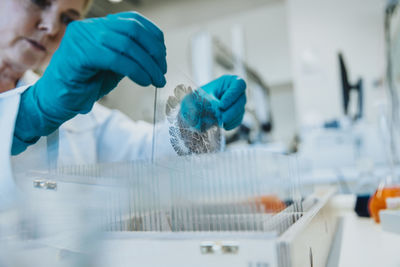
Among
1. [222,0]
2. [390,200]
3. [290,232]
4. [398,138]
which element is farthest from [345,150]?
[222,0]

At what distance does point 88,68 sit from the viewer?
514 millimetres

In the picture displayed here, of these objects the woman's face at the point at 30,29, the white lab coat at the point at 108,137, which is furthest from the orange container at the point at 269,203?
the woman's face at the point at 30,29

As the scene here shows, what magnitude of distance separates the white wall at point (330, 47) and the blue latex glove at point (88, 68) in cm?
348

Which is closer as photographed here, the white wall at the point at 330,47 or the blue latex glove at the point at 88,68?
the blue latex glove at the point at 88,68

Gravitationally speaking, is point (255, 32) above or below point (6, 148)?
above

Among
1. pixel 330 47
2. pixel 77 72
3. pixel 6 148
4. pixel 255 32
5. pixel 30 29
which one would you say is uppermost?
pixel 255 32

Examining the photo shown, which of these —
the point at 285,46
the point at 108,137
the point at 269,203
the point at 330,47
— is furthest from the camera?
the point at 285,46

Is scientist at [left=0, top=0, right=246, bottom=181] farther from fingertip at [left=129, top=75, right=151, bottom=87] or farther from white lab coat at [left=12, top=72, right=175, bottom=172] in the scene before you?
white lab coat at [left=12, top=72, right=175, bottom=172]

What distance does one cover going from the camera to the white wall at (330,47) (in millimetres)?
3707

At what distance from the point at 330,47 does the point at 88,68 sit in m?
3.91

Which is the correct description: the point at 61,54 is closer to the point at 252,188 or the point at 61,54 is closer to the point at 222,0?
the point at 252,188

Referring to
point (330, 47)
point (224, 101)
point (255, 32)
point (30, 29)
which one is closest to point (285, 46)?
point (255, 32)

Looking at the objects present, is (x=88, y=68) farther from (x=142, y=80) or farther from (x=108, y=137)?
(x=108, y=137)

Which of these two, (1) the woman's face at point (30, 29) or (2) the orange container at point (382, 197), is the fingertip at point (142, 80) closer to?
(1) the woman's face at point (30, 29)
